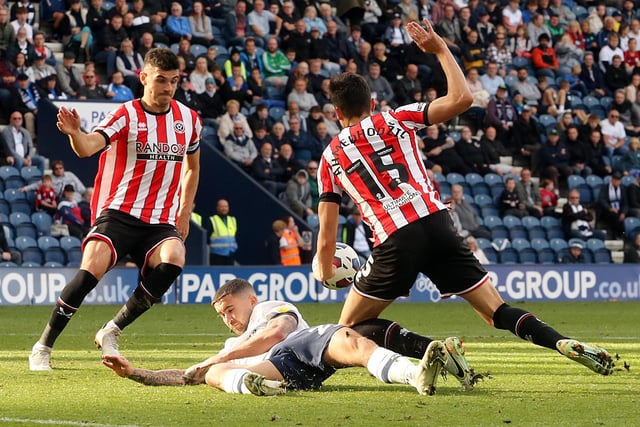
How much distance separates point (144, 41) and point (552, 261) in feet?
27.8

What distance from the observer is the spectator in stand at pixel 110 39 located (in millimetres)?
21844

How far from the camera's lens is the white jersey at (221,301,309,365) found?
7.66 metres

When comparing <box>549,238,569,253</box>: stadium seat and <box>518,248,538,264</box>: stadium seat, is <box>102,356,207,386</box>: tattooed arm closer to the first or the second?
<box>518,248,538,264</box>: stadium seat

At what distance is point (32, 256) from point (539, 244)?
31.1ft

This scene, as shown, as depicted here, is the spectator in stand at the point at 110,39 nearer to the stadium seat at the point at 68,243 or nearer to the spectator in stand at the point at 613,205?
the stadium seat at the point at 68,243

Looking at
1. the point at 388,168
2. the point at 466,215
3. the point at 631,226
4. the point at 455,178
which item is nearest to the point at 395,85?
the point at 455,178

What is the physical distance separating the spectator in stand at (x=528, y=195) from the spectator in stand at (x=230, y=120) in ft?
18.7

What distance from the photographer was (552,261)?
2291 centimetres

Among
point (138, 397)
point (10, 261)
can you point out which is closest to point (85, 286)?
point (138, 397)

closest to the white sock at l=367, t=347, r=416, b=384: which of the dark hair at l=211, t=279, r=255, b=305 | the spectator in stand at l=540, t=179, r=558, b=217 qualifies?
the dark hair at l=211, t=279, r=255, b=305

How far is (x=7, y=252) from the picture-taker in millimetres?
18656

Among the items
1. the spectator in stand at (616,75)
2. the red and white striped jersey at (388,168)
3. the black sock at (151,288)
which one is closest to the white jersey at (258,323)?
the red and white striped jersey at (388,168)

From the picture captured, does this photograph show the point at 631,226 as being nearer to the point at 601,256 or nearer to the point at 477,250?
the point at 601,256

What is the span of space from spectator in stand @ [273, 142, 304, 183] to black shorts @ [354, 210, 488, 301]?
14.3 m
